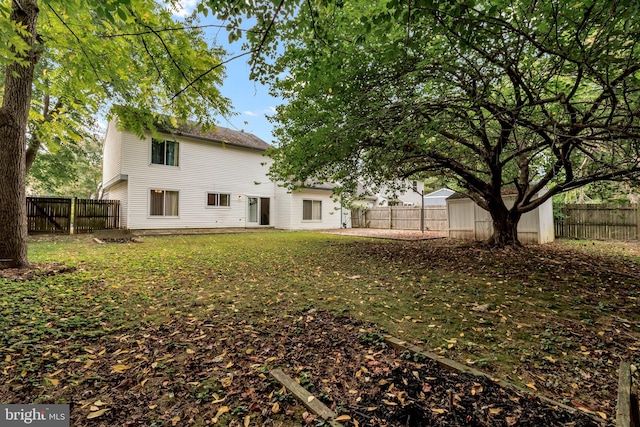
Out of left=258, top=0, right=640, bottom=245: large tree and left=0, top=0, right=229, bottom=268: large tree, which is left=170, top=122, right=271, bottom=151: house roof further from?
left=258, top=0, right=640, bottom=245: large tree

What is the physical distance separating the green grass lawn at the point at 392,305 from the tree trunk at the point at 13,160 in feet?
3.94

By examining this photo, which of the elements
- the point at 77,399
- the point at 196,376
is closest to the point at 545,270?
the point at 196,376

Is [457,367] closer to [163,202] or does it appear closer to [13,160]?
[13,160]

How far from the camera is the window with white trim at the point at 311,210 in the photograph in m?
20.0

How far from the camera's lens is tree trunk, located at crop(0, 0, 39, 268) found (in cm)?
550

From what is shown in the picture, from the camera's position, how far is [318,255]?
8.63 m

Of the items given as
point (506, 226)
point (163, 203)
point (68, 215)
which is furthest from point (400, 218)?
point (68, 215)

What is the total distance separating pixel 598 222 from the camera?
1235 cm

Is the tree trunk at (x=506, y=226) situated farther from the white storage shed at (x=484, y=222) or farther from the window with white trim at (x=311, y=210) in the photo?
the window with white trim at (x=311, y=210)

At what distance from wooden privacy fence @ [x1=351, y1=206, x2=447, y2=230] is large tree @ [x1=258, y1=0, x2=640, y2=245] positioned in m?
10.8

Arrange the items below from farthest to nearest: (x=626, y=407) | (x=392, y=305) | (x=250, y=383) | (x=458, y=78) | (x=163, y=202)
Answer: (x=163, y=202) → (x=458, y=78) → (x=392, y=305) → (x=250, y=383) → (x=626, y=407)

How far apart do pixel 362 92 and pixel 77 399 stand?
587 cm

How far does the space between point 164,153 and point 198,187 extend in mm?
2479

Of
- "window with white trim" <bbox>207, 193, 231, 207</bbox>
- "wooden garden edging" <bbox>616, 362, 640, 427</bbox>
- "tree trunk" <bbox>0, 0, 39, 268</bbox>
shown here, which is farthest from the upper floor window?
"wooden garden edging" <bbox>616, 362, 640, 427</bbox>
